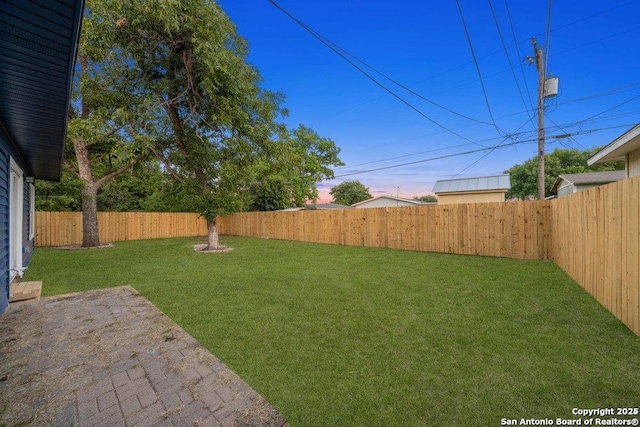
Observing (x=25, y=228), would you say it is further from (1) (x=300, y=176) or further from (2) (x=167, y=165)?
(1) (x=300, y=176)

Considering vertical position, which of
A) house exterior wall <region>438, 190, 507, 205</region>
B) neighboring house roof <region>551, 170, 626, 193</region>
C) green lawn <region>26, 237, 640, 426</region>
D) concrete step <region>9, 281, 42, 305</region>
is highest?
neighboring house roof <region>551, 170, 626, 193</region>

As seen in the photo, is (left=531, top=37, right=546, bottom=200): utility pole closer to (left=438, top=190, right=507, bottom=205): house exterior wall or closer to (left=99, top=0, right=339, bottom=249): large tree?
(left=438, top=190, right=507, bottom=205): house exterior wall

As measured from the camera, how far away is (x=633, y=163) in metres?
6.18

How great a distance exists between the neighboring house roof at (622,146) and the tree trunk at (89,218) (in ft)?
49.5

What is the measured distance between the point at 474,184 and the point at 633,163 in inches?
422

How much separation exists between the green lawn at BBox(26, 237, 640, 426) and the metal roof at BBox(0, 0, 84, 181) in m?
2.63

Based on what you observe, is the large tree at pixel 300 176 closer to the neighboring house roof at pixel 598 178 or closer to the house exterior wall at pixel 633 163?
the neighboring house roof at pixel 598 178

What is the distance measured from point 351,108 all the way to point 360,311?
14.5 m

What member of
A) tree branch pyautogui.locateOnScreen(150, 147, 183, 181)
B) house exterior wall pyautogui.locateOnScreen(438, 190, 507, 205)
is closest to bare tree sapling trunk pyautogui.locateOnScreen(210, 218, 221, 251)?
tree branch pyautogui.locateOnScreen(150, 147, 183, 181)

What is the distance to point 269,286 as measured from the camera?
501cm

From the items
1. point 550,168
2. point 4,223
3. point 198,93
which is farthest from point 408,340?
point 550,168

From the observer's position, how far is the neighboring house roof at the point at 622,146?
4.81m

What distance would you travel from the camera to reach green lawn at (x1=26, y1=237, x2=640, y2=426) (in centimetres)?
190

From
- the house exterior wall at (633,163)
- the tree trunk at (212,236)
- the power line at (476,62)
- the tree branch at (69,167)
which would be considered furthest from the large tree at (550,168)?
the tree branch at (69,167)
